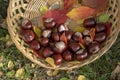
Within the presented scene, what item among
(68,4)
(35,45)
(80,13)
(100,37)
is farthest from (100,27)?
(35,45)

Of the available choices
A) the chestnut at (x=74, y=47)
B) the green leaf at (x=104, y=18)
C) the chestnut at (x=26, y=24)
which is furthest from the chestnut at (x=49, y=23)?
the green leaf at (x=104, y=18)

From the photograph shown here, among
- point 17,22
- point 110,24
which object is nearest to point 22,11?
point 17,22

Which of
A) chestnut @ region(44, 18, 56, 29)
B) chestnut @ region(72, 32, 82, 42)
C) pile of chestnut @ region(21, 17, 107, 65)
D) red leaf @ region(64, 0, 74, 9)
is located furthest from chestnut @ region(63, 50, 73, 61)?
red leaf @ region(64, 0, 74, 9)

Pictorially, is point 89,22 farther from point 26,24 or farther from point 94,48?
point 26,24

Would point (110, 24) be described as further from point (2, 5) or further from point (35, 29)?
point (2, 5)

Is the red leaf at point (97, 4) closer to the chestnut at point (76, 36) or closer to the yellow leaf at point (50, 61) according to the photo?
the chestnut at point (76, 36)

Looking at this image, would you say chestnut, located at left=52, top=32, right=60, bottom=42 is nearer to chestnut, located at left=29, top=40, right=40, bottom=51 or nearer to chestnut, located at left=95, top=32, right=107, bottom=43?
chestnut, located at left=29, top=40, right=40, bottom=51
